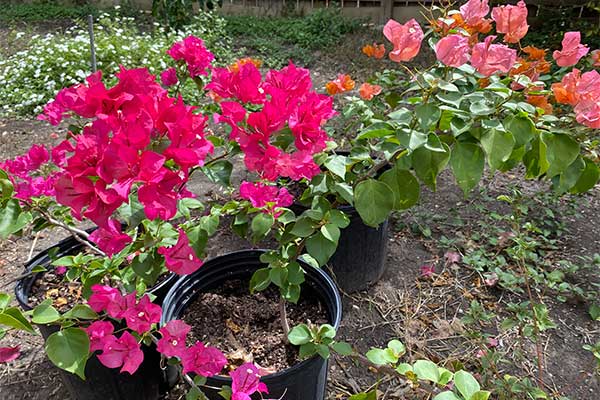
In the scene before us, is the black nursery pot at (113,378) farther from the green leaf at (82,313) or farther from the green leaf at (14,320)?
the green leaf at (14,320)

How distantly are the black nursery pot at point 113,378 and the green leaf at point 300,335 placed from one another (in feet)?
1.70

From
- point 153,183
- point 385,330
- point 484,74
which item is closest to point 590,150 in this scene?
point 484,74

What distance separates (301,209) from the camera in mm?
1849

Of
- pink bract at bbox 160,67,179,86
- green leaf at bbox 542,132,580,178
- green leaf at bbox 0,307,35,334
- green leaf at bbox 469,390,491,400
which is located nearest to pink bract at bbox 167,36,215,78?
pink bract at bbox 160,67,179,86

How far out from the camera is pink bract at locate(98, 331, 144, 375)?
0.91 m

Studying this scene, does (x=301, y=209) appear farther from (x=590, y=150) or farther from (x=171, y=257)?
(x=590, y=150)

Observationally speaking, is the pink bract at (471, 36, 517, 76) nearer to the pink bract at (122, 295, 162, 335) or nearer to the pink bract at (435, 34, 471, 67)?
the pink bract at (435, 34, 471, 67)

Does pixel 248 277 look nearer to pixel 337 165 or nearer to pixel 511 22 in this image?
pixel 337 165

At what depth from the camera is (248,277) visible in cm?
151

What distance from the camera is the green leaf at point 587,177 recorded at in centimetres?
82

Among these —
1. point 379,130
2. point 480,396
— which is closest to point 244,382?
point 480,396

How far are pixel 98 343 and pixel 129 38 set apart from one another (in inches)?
147

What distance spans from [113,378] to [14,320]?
0.72m

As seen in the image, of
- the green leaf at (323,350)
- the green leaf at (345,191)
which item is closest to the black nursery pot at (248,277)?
the green leaf at (323,350)
